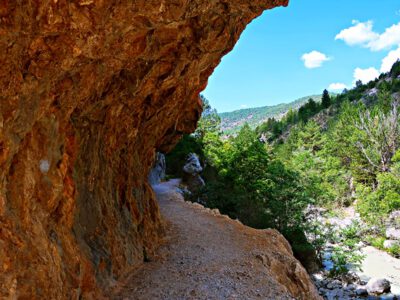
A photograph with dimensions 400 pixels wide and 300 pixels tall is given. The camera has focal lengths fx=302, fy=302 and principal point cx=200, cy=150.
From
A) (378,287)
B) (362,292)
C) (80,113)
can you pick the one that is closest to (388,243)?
(378,287)

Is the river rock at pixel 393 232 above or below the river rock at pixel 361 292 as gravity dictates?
above

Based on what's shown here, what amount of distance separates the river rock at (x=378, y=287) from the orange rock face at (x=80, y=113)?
1468 centimetres

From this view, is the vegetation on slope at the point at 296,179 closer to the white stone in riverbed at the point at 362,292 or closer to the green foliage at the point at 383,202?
the green foliage at the point at 383,202

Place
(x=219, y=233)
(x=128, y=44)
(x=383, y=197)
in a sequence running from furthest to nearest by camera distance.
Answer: (x=383, y=197), (x=219, y=233), (x=128, y=44)

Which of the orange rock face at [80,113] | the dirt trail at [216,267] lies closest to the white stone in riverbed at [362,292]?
the dirt trail at [216,267]

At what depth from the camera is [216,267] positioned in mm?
8648

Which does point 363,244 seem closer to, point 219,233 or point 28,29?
point 219,233

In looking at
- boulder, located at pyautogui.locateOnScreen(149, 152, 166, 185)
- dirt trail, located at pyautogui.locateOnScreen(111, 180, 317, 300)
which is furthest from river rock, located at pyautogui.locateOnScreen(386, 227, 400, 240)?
boulder, located at pyautogui.locateOnScreen(149, 152, 166, 185)

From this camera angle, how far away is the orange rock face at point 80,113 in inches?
136

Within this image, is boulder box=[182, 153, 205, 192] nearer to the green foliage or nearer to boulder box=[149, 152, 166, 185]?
boulder box=[149, 152, 166, 185]

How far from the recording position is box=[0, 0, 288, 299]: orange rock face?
11.4ft

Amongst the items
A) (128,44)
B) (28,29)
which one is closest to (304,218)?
(128,44)

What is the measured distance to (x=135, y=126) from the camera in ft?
28.0

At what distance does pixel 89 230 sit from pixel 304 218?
15287mm
